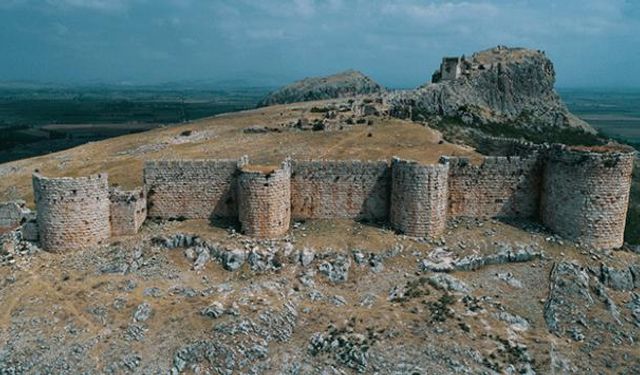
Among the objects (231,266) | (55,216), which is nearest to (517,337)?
(231,266)

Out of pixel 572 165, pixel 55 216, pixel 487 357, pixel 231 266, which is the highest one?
pixel 572 165

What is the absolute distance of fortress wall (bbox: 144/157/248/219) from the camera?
2500 centimetres

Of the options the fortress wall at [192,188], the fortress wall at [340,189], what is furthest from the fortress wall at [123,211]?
the fortress wall at [340,189]

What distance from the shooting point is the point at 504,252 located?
23109 millimetres

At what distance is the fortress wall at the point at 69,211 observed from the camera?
22.5m

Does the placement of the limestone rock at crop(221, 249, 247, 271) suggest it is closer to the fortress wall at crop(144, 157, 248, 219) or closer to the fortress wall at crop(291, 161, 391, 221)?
the fortress wall at crop(144, 157, 248, 219)

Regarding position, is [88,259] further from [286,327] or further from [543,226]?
[543,226]

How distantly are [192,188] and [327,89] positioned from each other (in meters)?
97.3

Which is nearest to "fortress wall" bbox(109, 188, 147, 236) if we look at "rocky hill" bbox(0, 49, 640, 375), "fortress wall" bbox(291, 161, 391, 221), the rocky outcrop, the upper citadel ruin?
the upper citadel ruin

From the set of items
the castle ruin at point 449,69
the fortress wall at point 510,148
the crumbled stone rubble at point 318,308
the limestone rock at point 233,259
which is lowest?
the crumbled stone rubble at point 318,308

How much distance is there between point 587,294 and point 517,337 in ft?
13.4

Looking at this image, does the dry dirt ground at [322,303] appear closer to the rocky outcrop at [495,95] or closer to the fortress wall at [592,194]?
the fortress wall at [592,194]

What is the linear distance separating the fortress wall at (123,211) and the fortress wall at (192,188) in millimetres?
1384

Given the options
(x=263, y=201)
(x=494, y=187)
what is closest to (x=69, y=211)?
(x=263, y=201)
